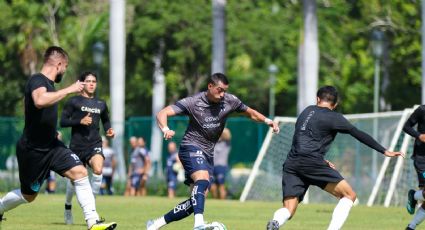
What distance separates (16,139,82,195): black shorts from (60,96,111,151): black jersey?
491 centimetres

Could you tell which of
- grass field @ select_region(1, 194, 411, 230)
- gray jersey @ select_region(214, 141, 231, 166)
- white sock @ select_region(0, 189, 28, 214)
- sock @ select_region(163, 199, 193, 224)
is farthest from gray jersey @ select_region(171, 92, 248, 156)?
gray jersey @ select_region(214, 141, 231, 166)

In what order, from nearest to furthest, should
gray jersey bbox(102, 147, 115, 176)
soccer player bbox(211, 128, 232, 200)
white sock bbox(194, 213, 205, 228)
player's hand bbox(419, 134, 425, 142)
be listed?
white sock bbox(194, 213, 205, 228) → player's hand bbox(419, 134, 425, 142) → soccer player bbox(211, 128, 232, 200) → gray jersey bbox(102, 147, 115, 176)

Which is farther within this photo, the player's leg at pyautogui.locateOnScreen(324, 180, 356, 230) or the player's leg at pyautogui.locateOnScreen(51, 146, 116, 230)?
→ the player's leg at pyautogui.locateOnScreen(324, 180, 356, 230)

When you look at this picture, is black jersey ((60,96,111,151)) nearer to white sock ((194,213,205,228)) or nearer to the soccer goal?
white sock ((194,213,205,228))

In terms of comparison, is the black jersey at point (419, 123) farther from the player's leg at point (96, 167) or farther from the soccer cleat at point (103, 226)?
the soccer cleat at point (103, 226)

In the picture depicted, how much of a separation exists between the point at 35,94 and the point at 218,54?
69.7ft

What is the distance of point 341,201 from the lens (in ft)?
50.1

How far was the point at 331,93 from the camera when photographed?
15.3m

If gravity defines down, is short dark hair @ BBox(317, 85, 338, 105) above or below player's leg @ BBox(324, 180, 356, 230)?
above

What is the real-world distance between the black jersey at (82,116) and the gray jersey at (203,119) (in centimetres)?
446

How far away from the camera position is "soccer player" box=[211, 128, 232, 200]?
32906mm

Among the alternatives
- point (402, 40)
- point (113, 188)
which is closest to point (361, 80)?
point (402, 40)

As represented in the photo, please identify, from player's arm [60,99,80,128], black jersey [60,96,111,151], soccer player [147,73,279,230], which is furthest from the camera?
black jersey [60,96,111,151]

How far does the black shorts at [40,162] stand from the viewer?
574 inches
